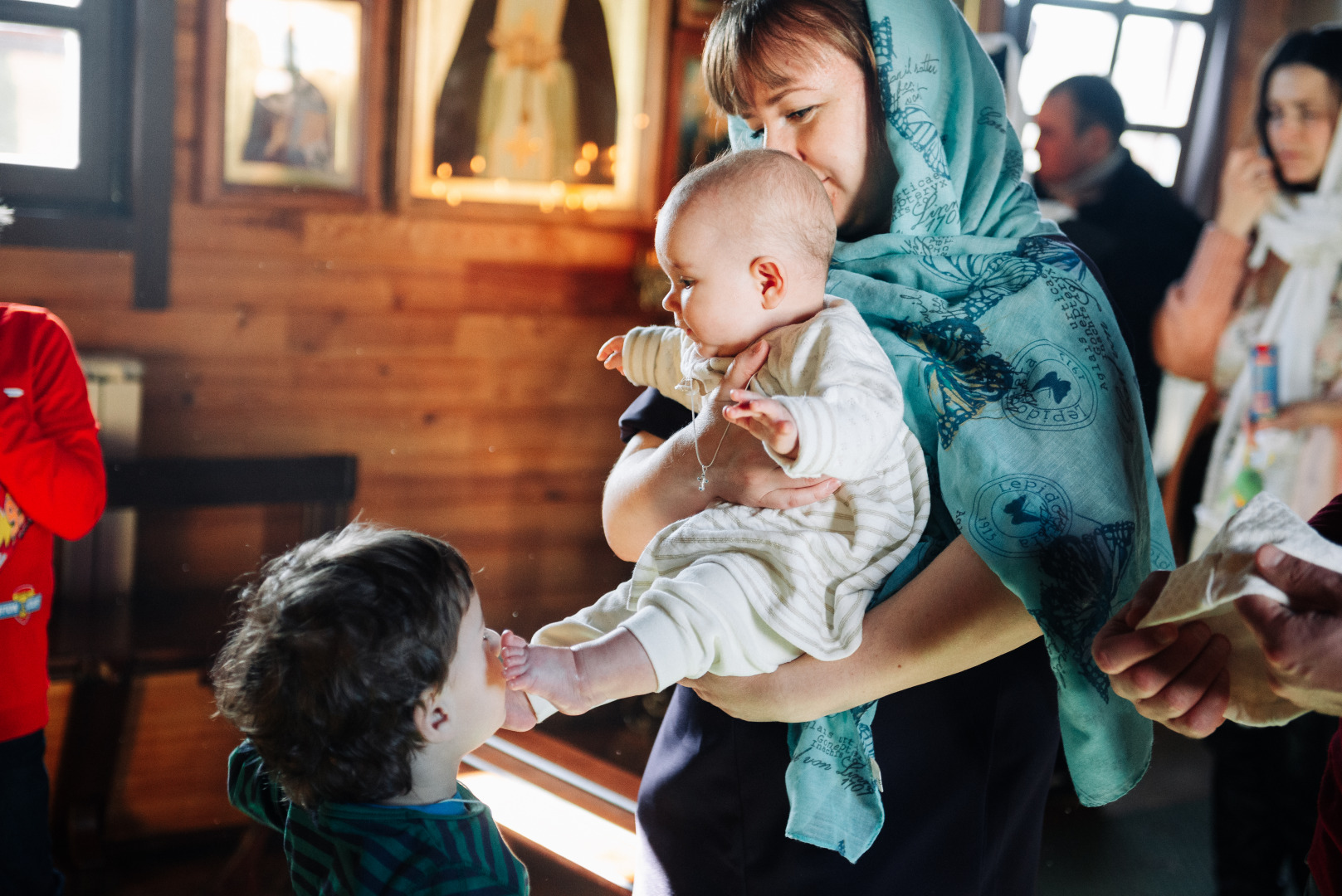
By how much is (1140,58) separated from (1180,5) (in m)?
0.25

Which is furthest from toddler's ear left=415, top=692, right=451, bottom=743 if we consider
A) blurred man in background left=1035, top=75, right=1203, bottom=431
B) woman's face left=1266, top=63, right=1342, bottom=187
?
woman's face left=1266, top=63, right=1342, bottom=187

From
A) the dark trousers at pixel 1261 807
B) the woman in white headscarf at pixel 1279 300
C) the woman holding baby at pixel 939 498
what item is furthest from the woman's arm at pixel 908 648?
the woman in white headscarf at pixel 1279 300

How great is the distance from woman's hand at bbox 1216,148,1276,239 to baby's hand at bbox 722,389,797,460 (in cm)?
325

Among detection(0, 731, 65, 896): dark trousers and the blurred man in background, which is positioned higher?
the blurred man in background

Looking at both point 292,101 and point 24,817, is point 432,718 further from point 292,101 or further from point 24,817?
point 292,101

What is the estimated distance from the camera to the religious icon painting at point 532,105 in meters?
3.32

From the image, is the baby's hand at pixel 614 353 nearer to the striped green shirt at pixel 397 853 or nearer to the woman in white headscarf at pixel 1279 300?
the striped green shirt at pixel 397 853

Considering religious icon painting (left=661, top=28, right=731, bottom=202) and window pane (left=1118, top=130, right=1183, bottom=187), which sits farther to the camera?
window pane (left=1118, top=130, right=1183, bottom=187)

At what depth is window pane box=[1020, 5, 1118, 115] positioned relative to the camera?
386cm

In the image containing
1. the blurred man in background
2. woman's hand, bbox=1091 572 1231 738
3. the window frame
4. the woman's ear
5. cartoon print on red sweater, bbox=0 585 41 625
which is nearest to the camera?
woman's hand, bbox=1091 572 1231 738

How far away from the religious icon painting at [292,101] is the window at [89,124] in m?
0.13

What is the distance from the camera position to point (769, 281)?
3.33 ft

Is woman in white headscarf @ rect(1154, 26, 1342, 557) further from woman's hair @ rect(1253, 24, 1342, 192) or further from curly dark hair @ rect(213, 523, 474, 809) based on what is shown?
curly dark hair @ rect(213, 523, 474, 809)

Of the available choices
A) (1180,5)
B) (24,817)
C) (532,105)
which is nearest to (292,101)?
(532,105)
